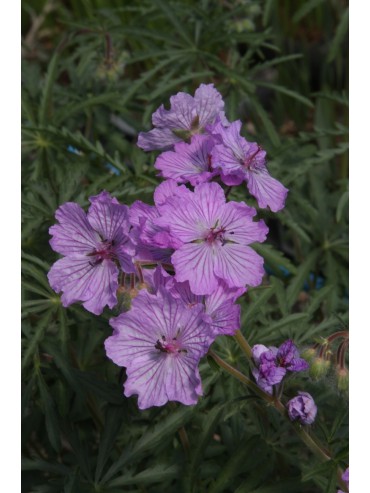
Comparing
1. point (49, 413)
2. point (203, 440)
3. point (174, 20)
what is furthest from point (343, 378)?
point (174, 20)

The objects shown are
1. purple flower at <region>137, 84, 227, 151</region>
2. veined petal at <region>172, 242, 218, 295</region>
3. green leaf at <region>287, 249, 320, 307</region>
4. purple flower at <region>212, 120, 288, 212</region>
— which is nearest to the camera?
veined petal at <region>172, 242, 218, 295</region>

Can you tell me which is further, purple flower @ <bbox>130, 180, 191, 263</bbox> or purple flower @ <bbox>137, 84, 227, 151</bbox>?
purple flower @ <bbox>137, 84, 227, 151</bbox>

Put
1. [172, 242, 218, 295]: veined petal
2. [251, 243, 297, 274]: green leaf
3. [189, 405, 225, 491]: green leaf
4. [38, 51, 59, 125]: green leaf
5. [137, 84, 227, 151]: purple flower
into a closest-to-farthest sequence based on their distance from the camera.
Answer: [172, 242, 218, 295]: veined petal, [137, 84, 227, 151]: purple flower, [189, 405, 225, 491]: green leaf, [251, 243, 297, 274]: green leaf, [38, 51, 59, 125]: green leaf

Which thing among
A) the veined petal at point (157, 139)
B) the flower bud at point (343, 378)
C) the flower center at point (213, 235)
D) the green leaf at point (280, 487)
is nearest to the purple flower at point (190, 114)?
the veined petal at point (157, 139)

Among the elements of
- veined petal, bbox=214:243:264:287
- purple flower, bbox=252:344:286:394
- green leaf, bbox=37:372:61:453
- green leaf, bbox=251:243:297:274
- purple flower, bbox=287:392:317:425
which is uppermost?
veined petal, bbox=214:243:264:287

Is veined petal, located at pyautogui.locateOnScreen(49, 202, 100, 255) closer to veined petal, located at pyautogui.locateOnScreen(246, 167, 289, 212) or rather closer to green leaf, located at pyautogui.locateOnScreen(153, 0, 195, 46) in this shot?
veined petal, located at pyautogui.locateOnScreen(246, 167, 289, 212)

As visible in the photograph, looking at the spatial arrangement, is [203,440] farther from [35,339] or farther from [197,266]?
[197,266]

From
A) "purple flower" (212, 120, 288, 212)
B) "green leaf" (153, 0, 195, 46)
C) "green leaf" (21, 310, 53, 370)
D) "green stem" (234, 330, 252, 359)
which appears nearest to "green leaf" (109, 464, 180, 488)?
"green leaf" (21, 310, 53, 370)

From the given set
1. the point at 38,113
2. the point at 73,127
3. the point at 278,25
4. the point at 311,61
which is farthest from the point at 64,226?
the point at 311,61
